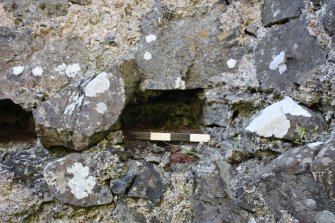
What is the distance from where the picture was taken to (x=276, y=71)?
1692mm

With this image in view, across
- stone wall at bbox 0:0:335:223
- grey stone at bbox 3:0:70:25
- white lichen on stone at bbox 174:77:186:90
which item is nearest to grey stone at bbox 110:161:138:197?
stone wall at bbox 0:0:335:223

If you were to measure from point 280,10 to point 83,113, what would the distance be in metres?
0.98

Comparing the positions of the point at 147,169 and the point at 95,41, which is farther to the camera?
the point at 95,41

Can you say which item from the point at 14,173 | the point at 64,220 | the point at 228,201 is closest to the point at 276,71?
the point at 228,201

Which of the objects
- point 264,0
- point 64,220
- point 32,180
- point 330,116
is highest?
point 264,0

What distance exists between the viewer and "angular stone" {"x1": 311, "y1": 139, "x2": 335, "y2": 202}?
128 cm

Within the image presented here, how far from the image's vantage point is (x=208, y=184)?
1568 mm

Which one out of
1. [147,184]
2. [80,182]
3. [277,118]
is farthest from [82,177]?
[277,118]

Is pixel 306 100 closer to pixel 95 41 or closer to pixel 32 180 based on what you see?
pixel 95 41

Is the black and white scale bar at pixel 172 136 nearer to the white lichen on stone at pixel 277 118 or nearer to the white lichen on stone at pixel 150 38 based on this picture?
the white lichen on stone at pixel 277 118

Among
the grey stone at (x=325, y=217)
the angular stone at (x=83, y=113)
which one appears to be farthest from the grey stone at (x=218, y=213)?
the angular stone at (x=83, y=113)

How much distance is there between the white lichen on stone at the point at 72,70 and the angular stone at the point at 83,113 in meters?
0.12

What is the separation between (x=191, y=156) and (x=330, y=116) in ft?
1.95

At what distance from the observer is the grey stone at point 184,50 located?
1824 millimetres
